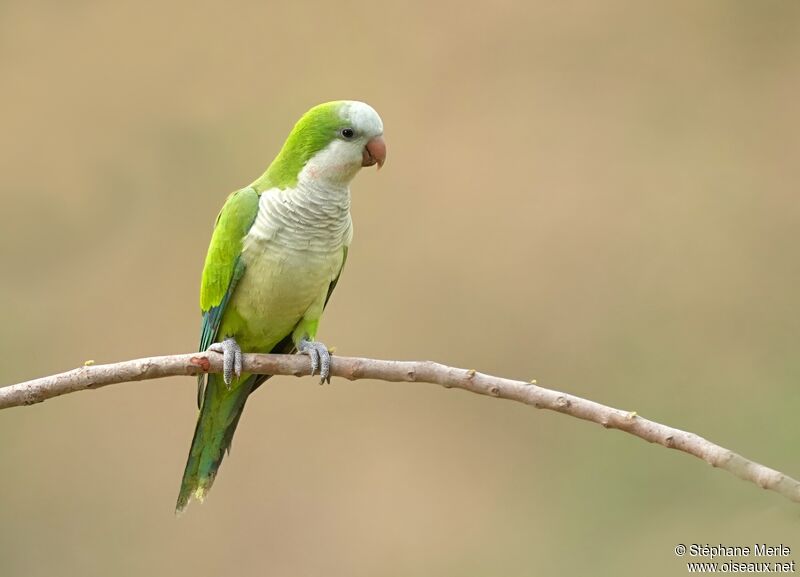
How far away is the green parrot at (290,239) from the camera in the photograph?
2.18 metres

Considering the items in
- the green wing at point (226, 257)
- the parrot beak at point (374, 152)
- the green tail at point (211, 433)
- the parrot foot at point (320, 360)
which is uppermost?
the parrot beak at point (374, 152)

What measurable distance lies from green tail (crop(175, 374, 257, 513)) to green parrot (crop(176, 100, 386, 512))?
0.8 inches

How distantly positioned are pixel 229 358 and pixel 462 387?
0.67 metres

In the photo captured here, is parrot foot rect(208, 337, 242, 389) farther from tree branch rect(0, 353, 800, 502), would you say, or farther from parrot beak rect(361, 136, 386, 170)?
parrot beak rect(361, 136, 386, 170)

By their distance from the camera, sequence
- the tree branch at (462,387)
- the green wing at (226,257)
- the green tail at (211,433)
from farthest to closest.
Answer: the green tail at (211,433), the green wing at (226,257), the tree branch at (462,387)

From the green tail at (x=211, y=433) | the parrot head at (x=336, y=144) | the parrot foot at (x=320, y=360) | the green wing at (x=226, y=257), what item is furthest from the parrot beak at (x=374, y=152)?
the green tail at (x=211, y=433)

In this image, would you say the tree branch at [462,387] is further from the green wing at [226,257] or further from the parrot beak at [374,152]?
the parrot beak at [374,152]

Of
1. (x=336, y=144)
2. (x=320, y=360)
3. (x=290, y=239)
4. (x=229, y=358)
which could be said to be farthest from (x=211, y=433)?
(x=336, y=144)

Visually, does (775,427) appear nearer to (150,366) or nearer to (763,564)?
(763,564)

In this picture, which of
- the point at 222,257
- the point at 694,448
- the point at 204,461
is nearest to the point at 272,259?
the point at 222,257

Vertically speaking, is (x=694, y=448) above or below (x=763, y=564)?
above

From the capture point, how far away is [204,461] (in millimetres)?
2418

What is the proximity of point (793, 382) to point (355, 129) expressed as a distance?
2591mm

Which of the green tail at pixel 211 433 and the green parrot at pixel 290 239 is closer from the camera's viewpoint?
the green parrot at pixel 290 239
